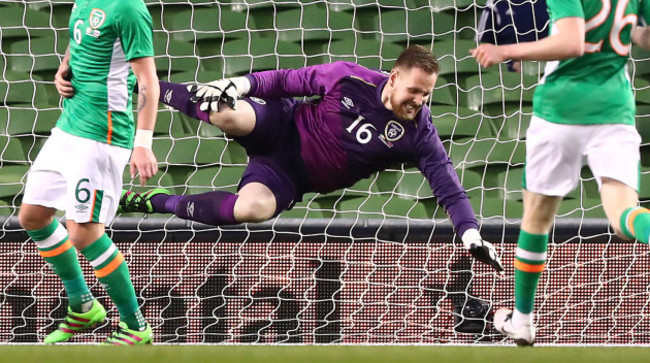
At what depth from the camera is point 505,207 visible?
4945mm

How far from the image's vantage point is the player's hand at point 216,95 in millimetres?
3699

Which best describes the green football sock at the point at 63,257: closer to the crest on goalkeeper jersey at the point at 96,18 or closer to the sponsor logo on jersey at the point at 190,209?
the sponsor logo on jersey at the point at 190,209

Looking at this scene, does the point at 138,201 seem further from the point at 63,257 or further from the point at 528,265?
the point at 528,265

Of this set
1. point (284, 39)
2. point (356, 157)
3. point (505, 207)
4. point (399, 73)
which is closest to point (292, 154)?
point (356, 157)

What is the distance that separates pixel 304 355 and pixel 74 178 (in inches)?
43.6

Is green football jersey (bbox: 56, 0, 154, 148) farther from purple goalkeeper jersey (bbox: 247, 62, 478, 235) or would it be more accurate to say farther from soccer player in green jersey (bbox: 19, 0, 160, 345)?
purple goalkeeper jersey (bbox: 247, 62, 478, 235)

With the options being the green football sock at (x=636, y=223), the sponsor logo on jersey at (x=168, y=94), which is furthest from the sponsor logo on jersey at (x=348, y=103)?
the green football sock at (x=636, y=223)

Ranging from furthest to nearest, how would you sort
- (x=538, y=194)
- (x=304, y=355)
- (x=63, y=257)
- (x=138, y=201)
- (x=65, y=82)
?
1. (x=138, y=201)
2. (x=63, y=257)
3. (x=65, y=82)
4. (x=538, y=194)
5. (x=304, y=355)

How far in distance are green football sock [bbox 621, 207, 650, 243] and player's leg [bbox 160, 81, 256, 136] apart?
1474mm

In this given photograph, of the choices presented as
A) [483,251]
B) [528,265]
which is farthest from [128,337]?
[528,265]

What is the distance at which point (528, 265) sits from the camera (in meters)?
3.46

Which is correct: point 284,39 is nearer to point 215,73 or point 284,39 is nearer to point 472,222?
point 215,73

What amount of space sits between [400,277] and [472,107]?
1.31 metres

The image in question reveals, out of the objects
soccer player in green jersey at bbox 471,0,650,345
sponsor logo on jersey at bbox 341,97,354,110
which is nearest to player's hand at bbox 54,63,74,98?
sponsor logo on jersey at bbox 341,97,354,110
